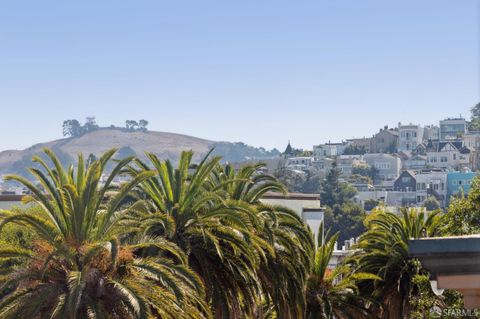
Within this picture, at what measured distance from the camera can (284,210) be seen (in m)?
35.2

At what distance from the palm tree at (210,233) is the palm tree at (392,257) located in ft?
38.0

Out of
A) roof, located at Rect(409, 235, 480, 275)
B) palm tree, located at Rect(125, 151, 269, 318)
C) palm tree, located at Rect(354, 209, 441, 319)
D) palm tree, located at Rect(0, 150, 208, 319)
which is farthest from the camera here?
palm tree, located at Rect(354, 209, 441, 319)

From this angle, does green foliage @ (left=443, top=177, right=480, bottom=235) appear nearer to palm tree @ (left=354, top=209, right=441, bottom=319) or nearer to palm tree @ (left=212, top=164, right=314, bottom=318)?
palm tree @ (left=212, top=164, right=314, bottom=318)

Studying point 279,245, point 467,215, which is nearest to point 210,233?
point 279,245

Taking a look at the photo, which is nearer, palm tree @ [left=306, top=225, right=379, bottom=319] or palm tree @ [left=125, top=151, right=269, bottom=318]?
palm tree @ [left=125, top=151, right=269, bottom=318]

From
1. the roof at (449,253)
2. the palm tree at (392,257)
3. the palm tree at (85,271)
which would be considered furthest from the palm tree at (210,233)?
A: the roof at (449,253)

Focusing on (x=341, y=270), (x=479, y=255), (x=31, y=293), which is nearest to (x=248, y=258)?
(x=31, y=293)

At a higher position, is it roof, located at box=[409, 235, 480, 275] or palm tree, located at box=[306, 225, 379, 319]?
roof, located at box=[409, 235, 480, 275]

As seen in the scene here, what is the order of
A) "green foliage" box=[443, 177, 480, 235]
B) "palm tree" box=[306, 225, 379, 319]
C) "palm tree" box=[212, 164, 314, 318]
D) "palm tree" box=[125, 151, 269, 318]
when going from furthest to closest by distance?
"palm tree" box=[306, 225, 379, 319] → "palm tree" box=[212, 164, 314, 318] → "green foliage" box=[443, 177, 480, 235] → "palm tree" box=[125, 151, 269, 318]

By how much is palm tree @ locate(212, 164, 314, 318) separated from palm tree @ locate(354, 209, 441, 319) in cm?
471

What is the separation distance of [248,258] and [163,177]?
11.2 ft

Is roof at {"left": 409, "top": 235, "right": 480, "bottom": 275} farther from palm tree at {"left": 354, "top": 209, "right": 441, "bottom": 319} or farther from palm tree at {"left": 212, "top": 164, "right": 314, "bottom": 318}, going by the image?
palm tree at {"left": 354, "top": 209, "right": 441, "bottom": 319}

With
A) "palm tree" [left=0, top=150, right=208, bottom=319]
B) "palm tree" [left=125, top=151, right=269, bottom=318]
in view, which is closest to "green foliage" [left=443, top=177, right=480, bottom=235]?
"palm tree" [left=125, top=151, right=269, bottom=318]

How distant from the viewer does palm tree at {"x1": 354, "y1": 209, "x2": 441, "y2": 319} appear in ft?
132
